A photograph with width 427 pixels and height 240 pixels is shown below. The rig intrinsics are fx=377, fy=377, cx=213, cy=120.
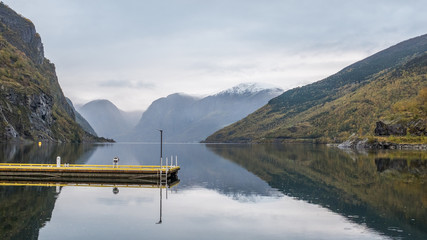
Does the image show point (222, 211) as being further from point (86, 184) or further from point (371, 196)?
point (86, 184)

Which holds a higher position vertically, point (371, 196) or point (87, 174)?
point (87, 174)

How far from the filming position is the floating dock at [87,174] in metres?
58.7

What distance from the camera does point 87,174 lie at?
60.7 meters

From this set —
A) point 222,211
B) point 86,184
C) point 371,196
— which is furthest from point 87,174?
point 371,196

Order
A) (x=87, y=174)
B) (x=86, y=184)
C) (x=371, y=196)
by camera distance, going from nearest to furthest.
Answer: (x=371, y=196), (x=86, y=184), (x=87, y=174)

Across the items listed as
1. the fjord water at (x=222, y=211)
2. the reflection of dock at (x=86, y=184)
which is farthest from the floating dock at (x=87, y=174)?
the fjord water at (x=222, y=211)

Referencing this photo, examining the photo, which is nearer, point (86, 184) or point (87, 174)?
point (86, 184)

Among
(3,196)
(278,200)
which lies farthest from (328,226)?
(3,196)

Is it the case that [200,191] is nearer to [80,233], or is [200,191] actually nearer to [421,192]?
[80,233]

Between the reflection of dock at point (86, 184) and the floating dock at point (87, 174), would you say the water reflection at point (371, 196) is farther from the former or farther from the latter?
the floating dock at point (87, 174)

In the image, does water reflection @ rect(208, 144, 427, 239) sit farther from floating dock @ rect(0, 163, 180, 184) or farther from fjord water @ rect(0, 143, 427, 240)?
floating dock @ rect(0, 163, 180, 184)

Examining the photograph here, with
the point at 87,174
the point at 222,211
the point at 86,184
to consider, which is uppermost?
the point at 87,174

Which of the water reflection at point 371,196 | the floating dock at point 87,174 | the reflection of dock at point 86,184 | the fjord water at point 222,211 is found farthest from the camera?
the floating dock at point 87,174

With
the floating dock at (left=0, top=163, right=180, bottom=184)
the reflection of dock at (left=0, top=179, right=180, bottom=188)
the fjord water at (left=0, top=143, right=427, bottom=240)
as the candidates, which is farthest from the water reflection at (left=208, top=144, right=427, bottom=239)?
the floating dock at (left=0, top=163, right=180, bottom=184)
